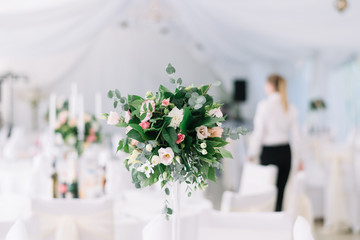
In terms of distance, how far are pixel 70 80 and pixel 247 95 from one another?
3919 mm

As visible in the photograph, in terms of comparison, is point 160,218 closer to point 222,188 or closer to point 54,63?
point 222,188

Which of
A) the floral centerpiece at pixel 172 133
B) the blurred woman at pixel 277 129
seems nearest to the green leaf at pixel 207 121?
the floral centerpiece at pixel 172 133

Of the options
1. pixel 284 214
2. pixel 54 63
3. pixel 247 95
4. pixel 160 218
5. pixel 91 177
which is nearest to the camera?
pixel 160 218

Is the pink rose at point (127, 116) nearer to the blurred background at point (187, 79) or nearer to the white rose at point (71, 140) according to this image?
the blurred background at point (187, 79)

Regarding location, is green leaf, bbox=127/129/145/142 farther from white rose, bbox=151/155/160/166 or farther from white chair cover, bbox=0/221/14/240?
white chair cover, bbox=0/221/14/240

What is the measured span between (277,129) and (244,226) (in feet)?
8.12

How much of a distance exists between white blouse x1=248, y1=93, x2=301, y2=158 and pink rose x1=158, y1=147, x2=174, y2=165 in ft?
9.00

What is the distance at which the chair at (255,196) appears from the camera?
2284 mm

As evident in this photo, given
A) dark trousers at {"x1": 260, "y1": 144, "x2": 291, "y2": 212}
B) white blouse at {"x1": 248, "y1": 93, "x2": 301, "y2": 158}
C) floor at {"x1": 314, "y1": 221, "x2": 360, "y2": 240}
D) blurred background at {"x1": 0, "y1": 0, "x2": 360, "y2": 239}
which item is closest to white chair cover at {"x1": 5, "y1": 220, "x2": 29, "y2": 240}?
blurred background at {"x1": 0, "y1": 0, "x2": 360, "y2": 239}

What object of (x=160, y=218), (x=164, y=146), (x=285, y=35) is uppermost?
(x=285, y=35)

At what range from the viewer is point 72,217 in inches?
79.3

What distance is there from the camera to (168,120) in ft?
4.86

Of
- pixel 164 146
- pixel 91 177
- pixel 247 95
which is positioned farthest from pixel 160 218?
pixel 247 95

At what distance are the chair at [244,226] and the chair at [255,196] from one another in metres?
0.47
